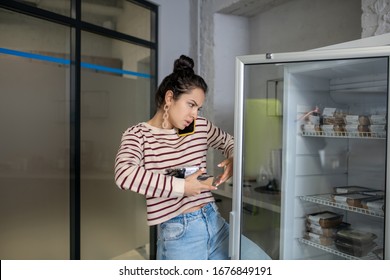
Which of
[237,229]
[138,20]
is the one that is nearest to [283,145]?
[237,229]

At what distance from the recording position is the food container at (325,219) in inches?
74.5

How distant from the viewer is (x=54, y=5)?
262cm

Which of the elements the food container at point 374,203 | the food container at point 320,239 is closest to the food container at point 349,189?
the food container at point 374,203

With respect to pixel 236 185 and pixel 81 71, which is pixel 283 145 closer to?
pixel 236 185

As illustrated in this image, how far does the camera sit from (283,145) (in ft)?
6.07

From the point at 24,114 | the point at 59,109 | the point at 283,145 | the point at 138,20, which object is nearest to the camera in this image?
the point at 283,145

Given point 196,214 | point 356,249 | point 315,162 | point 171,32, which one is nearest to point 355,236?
point 356,249

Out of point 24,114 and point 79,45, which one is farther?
point 79,45

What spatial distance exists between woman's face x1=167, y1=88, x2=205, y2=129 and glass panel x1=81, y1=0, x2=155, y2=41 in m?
1.79

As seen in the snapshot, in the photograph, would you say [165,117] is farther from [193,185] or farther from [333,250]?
[333,250]
